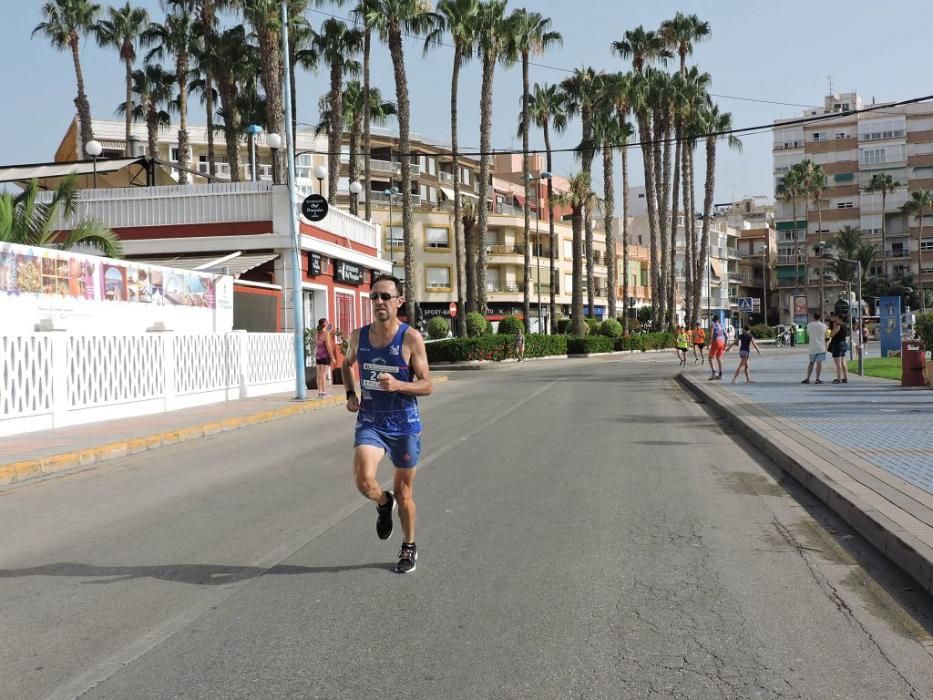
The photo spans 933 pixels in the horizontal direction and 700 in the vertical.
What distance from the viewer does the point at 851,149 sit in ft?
335

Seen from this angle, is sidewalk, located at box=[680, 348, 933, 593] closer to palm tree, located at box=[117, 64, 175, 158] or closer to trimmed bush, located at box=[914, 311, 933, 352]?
trimmed bush, located at box=[914, 311, 933, 352]

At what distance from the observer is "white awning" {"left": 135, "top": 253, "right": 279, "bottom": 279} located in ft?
89.5

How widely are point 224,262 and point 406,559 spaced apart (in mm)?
23640

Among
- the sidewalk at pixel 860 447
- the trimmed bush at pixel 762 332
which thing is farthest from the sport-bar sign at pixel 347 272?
the trimmed bush at pixel 762 332

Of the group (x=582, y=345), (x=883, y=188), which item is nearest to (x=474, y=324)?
(x=582, y=345)

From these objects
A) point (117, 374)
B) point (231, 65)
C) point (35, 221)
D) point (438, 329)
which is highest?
point (231, 65)

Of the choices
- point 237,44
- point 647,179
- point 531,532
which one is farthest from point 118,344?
point 647,179

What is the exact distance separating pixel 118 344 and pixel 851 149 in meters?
99.3

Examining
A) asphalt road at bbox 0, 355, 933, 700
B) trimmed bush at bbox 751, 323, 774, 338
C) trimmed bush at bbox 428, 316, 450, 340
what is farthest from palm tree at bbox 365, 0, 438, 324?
trimmed bush at bbox 751, 323, 774, 338

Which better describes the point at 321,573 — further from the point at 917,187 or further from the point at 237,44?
the point at 917,187

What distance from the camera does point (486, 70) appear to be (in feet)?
148

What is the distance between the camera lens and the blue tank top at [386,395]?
5.79 m

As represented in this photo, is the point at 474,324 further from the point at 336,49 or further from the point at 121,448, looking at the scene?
the point at 121,448

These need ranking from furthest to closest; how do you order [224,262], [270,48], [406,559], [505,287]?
[505,287] < [270,48] < [224,262] < [406,559]
